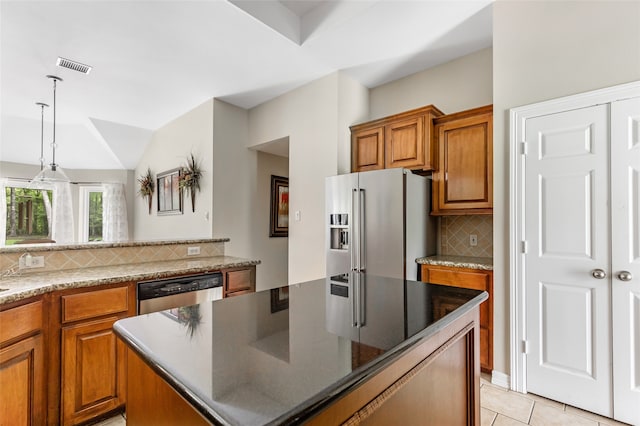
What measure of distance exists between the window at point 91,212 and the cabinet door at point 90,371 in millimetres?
5294

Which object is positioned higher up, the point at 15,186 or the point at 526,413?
the point at 15,186

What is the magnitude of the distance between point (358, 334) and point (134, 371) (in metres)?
0.64

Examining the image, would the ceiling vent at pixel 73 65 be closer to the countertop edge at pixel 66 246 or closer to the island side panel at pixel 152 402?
the countertop edge at pixel 66 246

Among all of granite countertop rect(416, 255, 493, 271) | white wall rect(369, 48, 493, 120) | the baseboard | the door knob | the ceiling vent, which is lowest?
the baseboard

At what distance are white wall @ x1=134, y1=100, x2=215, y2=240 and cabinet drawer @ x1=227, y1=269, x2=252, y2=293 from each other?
1.41 meters

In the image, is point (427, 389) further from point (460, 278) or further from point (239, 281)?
point (239, 281)

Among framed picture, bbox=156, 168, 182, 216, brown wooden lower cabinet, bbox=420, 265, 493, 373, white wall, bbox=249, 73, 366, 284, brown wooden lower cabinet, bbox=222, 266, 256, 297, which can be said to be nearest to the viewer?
brown wooden lower cabinet, bbox=420, 265, 493, 373

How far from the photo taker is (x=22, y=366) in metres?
1.54

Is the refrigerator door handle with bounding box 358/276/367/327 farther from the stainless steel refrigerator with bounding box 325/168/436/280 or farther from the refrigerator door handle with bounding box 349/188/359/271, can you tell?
the refrigerator door handle with bounding box 349/188/359/271

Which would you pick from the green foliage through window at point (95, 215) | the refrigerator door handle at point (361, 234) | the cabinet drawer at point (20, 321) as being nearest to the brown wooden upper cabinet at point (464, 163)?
the refrigerator door handle at point (361, 234)

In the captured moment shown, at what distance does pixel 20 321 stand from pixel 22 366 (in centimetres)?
25

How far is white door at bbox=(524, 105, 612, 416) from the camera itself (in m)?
1.92

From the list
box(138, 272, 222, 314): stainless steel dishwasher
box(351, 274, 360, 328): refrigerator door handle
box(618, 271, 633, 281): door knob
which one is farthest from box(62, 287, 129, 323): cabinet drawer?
box(618, 271, 633, 281): door knob

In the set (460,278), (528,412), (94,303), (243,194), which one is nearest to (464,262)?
(460,278)
